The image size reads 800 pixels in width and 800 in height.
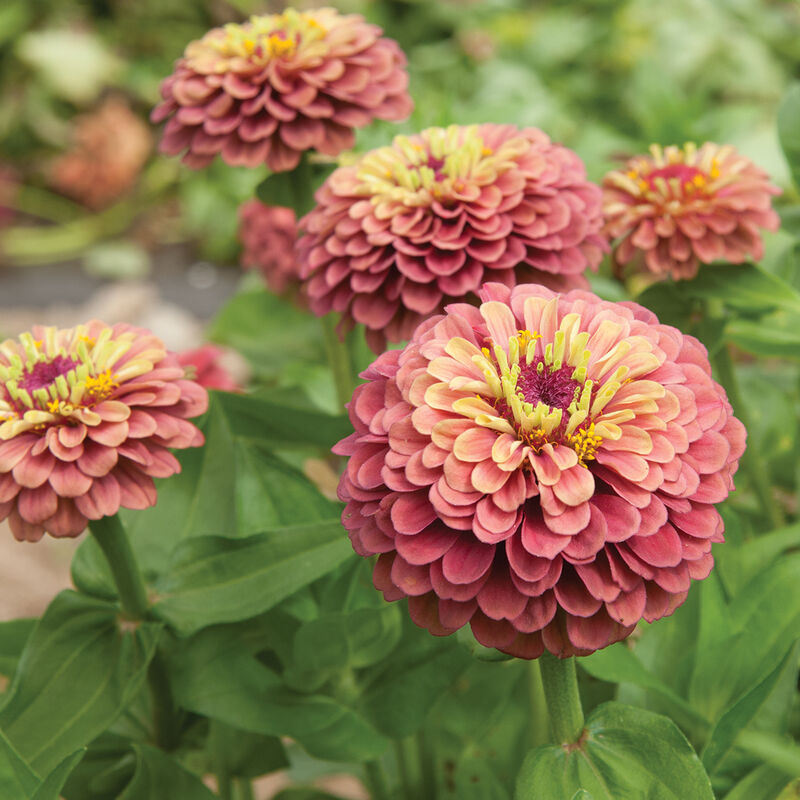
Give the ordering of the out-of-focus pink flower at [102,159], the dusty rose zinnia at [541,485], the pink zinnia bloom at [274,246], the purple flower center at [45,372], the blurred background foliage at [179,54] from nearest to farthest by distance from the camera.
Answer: the dusty rose zinnia at [541,485] → the purple flower center at [45,372] → the pink zinnia bloom at [274,246] → the blurred background foliage at [179,54] → the out-of-focus pink flower at [102,159]

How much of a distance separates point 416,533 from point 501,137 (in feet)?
1.20

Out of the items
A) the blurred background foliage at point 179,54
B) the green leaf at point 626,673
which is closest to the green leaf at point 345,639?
the green leaf at point 626,673

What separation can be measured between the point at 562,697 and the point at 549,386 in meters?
0.16

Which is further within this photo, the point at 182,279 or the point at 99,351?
the point at 182,279

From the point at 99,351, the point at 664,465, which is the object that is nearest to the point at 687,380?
the point at 664,465

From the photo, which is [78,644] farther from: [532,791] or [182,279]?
[182,279]

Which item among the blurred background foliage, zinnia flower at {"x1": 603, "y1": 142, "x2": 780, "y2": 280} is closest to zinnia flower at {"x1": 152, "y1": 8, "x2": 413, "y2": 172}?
zinnia flower at {"x1": 603, "y1": 142, "x2": 780, "y2": 280}

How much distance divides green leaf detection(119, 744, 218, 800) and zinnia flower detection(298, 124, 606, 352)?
0.29m

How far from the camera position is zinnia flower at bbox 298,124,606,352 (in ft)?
1.88

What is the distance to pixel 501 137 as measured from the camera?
66cm

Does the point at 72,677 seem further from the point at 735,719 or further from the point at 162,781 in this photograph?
the point at 735,719

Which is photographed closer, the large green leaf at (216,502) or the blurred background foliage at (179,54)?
the large green leaf at (216,502)

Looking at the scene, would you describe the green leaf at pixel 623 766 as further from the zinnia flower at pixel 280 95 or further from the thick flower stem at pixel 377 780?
the zinnia flower at pixel 280 95

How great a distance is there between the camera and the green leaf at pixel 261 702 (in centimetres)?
58
